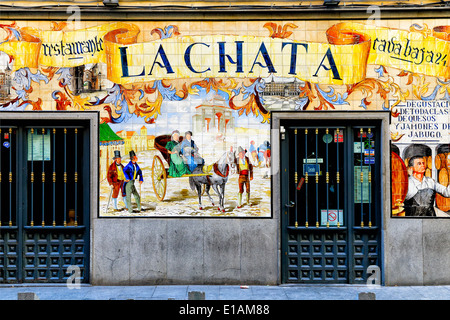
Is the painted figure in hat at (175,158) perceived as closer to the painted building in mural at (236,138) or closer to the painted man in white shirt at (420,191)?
the painted building in mural at (236,138)

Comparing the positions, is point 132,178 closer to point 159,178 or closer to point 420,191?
point 159,178

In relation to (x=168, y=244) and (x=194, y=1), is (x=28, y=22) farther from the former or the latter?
(x=168, y=244)

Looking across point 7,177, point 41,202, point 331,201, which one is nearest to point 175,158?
point 41,202

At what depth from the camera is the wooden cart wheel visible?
376 inches

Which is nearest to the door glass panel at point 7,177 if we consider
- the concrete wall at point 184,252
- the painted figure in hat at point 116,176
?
the concrete wall at point 184,252

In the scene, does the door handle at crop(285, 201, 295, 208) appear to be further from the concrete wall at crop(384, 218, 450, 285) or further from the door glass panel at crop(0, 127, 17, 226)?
the door glass panel at crop(0, 127, 17, 226)

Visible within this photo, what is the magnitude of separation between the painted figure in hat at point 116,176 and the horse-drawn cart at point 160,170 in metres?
0.62

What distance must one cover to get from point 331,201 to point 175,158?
308 centimetres

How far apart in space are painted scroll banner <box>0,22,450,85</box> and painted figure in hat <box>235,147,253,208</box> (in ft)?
4.98

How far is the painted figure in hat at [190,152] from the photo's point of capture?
9562 millimetres

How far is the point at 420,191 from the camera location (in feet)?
31.2

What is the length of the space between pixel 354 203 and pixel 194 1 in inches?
194


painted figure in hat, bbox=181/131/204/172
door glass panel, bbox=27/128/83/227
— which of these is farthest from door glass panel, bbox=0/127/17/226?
painted figure in hat, bbox=181/131/204/172

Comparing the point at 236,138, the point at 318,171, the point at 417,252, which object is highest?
the point at 236,138
